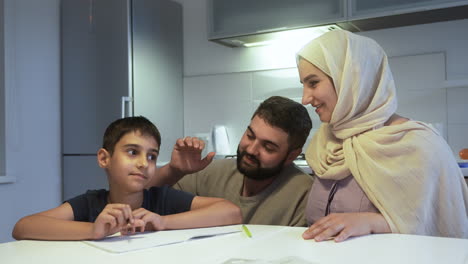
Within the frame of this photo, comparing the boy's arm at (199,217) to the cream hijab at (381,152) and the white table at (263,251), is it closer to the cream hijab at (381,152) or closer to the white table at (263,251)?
the white table at (263,251)

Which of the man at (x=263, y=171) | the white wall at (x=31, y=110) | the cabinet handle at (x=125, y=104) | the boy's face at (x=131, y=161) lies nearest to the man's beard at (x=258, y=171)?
the man at (x=263, y=171)

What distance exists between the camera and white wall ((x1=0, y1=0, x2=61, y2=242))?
139 inches

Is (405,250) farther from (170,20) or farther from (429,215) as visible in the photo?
(170,20)

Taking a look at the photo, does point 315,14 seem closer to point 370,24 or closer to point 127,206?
point 370,24

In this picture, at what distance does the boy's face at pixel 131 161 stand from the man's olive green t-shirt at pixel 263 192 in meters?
0.44

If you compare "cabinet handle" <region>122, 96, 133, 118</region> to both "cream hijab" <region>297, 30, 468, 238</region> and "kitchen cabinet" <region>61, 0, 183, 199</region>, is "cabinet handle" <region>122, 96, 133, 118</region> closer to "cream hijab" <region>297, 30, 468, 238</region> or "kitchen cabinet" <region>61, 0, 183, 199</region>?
"kitchen cabinet" <region>61, 0, 183, 199</region>

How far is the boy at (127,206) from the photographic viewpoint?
46.3 inches

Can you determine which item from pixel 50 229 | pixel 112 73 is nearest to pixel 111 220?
pixel 50 229

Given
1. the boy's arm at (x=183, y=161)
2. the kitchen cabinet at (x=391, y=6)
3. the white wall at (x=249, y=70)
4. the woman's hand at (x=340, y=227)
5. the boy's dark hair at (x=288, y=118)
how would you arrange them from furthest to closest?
the white wall at (x=249, y=70) → the kitchen cabinet at (x=391, y=6) → the boy's dark hair at (x=288, y=118) → the boy's arm at (x=183, y=161) → the woman's hand at (x=340, y=227)

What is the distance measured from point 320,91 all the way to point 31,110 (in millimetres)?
2647

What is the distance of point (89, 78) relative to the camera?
3.69m

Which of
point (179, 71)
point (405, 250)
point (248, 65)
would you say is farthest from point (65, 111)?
point (405, 250)

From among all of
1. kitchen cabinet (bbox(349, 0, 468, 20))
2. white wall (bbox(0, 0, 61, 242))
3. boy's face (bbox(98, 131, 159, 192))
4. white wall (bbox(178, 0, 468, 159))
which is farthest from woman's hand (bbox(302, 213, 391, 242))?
white wall (bbox(0, 0, 61, 242))

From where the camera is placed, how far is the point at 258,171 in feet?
6.04
